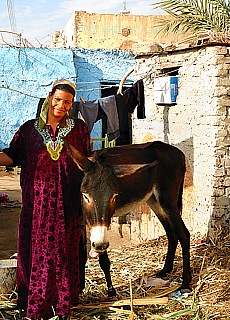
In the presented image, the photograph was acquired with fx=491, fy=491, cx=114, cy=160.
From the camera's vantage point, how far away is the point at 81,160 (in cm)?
367

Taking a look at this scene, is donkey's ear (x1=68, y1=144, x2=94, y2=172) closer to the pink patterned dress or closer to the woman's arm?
the pink patterned dress

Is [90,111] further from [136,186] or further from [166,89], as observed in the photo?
[136,186]

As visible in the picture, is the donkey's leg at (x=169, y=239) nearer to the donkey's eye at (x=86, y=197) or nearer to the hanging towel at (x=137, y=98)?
the donkey's eye at (x=86, y=197)

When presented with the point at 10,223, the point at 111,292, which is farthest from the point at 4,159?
the point at 10,223

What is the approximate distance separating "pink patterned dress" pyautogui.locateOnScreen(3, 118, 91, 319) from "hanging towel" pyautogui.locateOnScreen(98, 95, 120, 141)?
409cm

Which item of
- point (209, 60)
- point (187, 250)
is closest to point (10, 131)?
point (209, 60)

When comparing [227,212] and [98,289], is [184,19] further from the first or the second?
[98,289]

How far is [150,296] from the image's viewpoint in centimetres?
466

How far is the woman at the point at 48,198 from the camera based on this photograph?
3695mm

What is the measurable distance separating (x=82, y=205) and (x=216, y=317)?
62.3 inches

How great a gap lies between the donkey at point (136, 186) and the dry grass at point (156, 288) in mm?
206

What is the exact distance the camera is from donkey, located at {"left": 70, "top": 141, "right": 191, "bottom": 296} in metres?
3.69

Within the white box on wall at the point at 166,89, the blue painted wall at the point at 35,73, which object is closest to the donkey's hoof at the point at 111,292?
the white box on wall at the point at 166,89

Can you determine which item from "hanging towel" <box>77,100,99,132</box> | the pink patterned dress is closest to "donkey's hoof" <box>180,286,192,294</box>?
the pink patterned dress
